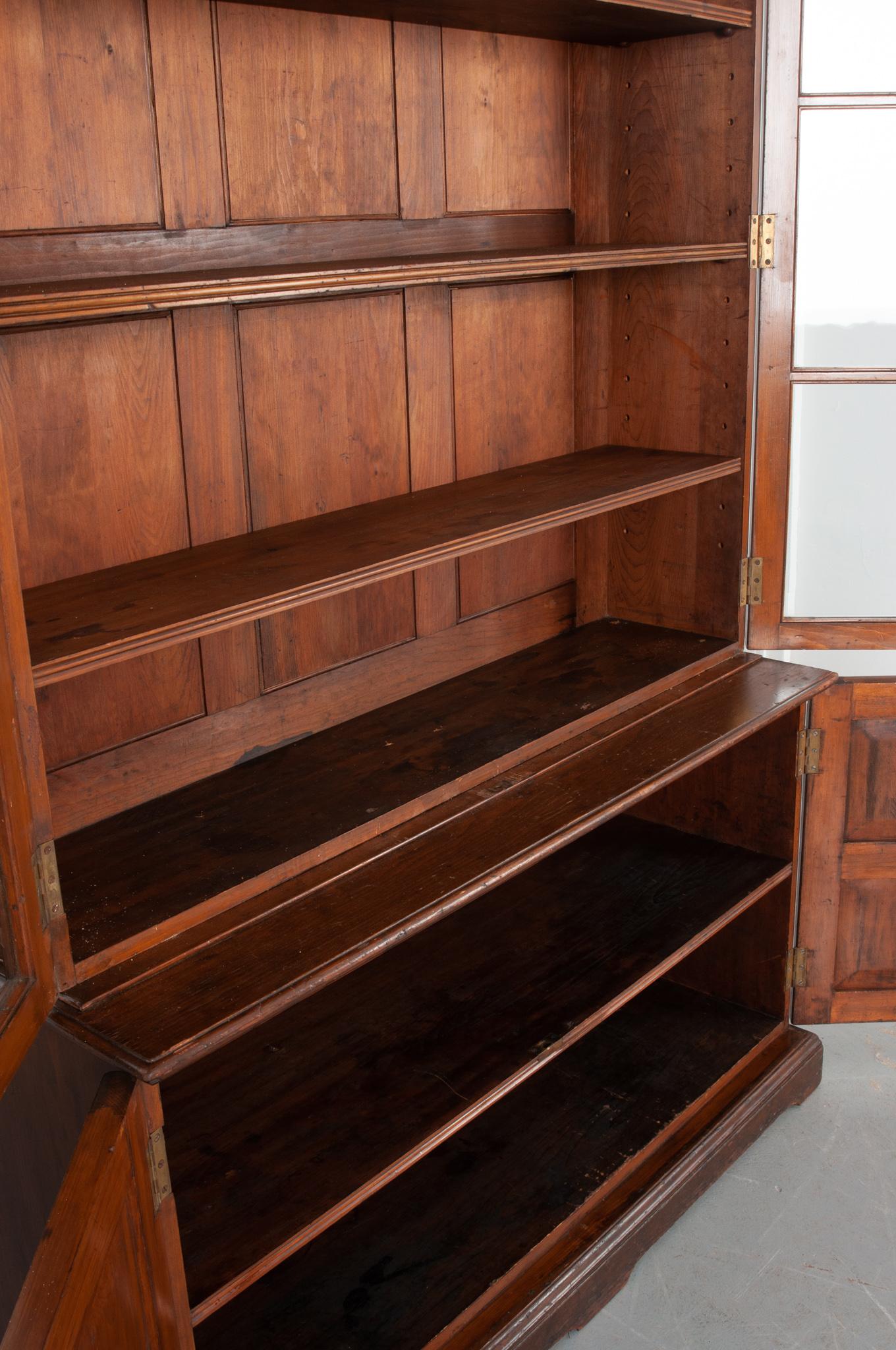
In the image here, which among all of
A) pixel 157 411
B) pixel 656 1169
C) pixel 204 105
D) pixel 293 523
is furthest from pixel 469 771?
pixel 204 105

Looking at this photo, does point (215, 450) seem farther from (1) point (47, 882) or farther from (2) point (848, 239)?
(2) point (848, 239)

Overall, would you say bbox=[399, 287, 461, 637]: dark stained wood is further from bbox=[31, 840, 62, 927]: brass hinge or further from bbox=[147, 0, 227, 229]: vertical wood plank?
bbox=[31, 840, 62, 927]: brass hinge

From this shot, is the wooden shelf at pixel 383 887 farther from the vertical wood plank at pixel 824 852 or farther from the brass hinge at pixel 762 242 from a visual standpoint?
the brass hinge at pixel 762 242

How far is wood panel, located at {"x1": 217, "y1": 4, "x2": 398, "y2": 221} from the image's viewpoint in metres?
1.97

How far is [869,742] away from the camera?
2.94 metres

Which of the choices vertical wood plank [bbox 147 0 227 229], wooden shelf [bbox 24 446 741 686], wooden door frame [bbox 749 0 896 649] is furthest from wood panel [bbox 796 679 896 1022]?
vertical wood plank [bbox 147 0 227 229]

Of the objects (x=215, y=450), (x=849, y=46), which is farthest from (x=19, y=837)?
(x=849, y=46)

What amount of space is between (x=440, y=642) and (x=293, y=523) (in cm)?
49

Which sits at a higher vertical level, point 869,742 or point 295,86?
point 295,86

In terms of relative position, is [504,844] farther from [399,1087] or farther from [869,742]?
[869,742]

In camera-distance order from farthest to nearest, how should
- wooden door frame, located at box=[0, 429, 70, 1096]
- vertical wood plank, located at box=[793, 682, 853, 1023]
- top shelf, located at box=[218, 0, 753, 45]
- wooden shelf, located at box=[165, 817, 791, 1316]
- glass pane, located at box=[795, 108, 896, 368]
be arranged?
vertical wood plank, located at box=[793, 682, 853, 1023], glass pane, located at box=[795, 108, 896, 368], top shelf, located at box=[218, 0, 753, 45], wooden shelf, located at box=[165, 817, 791, 1316], wooden door frame, located at box=[0, 429, 70, 1096]

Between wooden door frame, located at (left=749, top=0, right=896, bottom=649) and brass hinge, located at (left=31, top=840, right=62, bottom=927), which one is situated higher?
wooden door frame, located at (left=749, top=0, right=896, bottom=649)

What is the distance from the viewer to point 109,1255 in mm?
1345

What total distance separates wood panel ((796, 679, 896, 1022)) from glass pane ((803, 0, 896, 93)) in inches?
50.0
